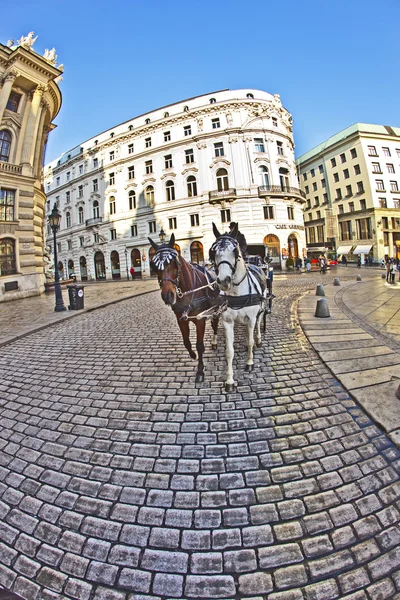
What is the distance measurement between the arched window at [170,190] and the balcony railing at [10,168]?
19.6m

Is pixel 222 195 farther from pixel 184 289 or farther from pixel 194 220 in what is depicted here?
pixel 184 289

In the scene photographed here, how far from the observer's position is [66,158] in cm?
4638

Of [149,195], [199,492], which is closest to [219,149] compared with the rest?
[149,195]

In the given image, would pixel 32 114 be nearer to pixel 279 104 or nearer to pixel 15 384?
pixel 15 384

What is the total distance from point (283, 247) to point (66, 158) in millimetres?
42213

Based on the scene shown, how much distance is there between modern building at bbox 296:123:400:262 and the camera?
40844mm

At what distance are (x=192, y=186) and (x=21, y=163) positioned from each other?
2009cm

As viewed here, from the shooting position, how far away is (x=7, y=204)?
17.7 m

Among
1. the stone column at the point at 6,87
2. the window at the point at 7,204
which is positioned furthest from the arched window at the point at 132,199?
the window at the point at 7,204

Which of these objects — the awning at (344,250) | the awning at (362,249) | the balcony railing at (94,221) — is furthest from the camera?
the awning at (344,250)

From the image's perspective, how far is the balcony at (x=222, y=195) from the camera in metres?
31.4

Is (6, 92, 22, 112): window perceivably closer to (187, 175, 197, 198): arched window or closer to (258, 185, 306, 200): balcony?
(187, 175, 197, 198): arched window

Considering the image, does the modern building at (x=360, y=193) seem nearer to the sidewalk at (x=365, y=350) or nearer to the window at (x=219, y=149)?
the window at (x=219, y=149)

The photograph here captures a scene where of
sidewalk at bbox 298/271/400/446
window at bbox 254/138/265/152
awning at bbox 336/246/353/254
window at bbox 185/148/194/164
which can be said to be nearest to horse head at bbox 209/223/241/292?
sidewalk at bbox 298/271/400/446
